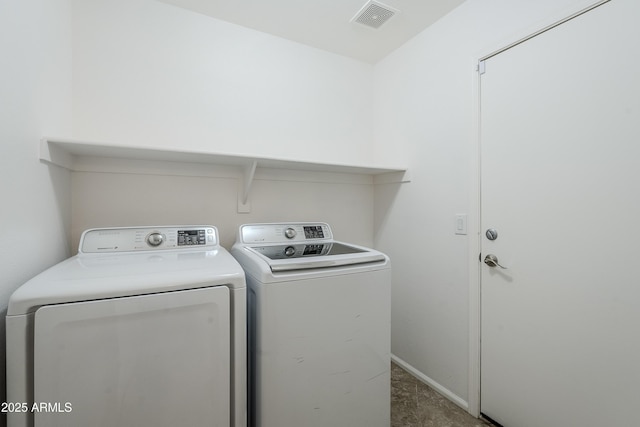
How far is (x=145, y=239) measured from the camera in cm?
145

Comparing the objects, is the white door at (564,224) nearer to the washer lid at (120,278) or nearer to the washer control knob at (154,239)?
the washer lid at (120,278)

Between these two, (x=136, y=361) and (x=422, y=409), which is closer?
(x=136, y=361)

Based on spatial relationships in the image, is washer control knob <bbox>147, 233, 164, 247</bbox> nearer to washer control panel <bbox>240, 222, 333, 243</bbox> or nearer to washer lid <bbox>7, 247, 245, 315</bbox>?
washer lid <bbox>7, 247, 245, 315</bbox>

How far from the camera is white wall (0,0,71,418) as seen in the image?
888mm

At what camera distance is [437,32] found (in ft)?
6.03

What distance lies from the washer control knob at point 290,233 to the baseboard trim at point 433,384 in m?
1.33

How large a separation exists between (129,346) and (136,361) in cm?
6

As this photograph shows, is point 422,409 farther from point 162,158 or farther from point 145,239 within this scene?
point 162,158

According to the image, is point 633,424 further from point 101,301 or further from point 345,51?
point 345,51

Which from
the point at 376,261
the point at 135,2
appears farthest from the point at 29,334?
the point at 135,2

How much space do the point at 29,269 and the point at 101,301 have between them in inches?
19.1

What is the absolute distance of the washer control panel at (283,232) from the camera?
1.75 meters

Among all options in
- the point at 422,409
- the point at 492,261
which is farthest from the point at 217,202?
the point at 422,409

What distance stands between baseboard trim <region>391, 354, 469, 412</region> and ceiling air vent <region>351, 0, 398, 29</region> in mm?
2501
